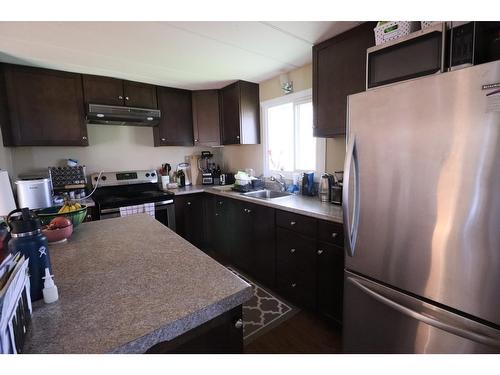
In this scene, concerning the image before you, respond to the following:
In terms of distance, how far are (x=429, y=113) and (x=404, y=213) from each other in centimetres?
44

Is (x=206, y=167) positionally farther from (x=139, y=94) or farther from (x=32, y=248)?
(x=32, y=248)

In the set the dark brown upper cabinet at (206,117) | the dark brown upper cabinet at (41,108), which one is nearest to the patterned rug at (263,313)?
the dark brown upper cabinet at (206,117)

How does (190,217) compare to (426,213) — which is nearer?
(426,213)

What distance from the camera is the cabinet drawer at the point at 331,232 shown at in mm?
1601

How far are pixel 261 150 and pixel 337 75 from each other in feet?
4.62

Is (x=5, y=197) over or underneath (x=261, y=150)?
underneath

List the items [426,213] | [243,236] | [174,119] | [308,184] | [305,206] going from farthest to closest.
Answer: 1. [174,119]
2. [243,236]
3. [308,184]
4. [305,206]
5. [426,213]

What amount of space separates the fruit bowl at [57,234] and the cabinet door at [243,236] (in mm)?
1482

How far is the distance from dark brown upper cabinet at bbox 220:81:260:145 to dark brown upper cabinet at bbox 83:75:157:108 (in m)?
0.91

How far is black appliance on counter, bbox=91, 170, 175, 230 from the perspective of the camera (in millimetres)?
2523

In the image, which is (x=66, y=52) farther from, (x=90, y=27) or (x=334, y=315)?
(x=334, y=315)

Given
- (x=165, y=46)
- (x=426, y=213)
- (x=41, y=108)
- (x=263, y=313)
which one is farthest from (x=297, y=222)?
(x=41, y=108)

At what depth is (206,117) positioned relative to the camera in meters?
3.29

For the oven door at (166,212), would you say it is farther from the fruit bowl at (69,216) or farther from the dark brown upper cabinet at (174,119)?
the fruit bowl at (69,216)
